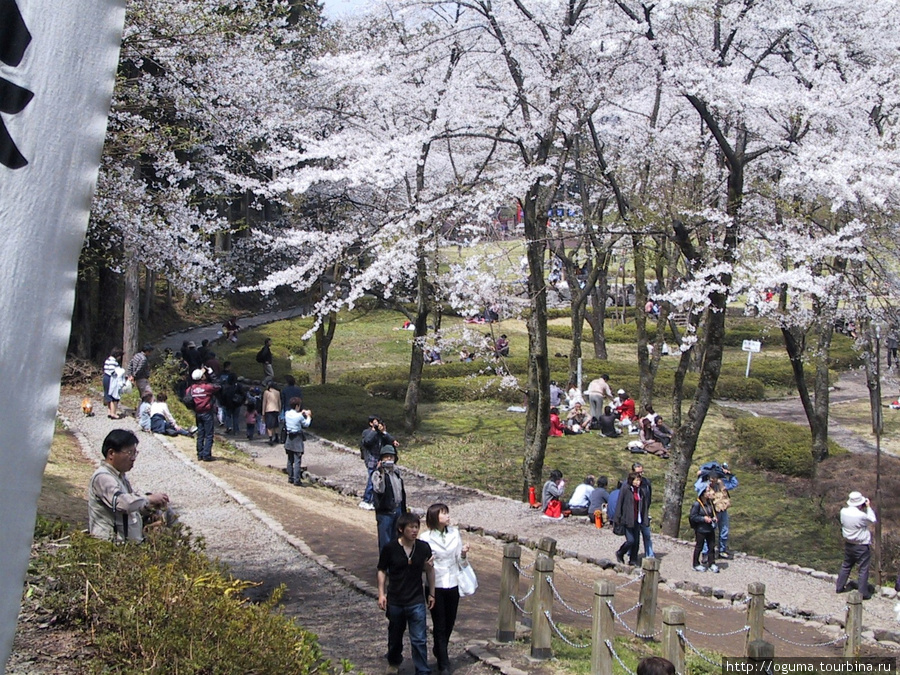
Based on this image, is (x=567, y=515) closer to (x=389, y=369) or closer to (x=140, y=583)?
(x=140, y=583)

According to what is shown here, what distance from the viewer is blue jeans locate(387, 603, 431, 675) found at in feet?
22.7

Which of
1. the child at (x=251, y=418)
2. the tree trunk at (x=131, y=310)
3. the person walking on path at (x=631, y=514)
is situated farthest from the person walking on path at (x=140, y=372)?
the person walking on path at (x=631, y=514)

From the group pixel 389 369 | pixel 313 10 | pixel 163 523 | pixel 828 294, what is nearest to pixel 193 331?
pixel 389 369

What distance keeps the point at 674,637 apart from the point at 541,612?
1135mm

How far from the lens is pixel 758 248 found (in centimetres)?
1365

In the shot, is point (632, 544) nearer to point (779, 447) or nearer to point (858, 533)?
point (858, 533)

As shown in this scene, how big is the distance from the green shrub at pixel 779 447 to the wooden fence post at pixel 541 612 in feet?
45.5

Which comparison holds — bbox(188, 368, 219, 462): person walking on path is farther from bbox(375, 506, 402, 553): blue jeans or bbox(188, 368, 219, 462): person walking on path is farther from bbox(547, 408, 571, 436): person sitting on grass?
bbox(547, 408, 571, 436): person sitting on grass

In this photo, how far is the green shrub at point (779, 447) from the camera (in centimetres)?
2048

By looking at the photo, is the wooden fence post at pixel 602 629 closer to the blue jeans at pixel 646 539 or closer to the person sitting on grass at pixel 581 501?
the blue jeans at pixel 646 539

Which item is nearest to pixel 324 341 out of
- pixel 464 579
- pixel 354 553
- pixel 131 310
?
pixel 131 310

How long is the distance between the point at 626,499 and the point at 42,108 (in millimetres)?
11541

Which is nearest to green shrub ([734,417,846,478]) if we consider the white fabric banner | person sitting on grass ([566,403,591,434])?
person sitting on grass ([566,403,591,434])

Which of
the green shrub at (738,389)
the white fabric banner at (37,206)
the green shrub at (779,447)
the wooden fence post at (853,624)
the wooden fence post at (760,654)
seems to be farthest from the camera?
the green shrub at (738,389)
